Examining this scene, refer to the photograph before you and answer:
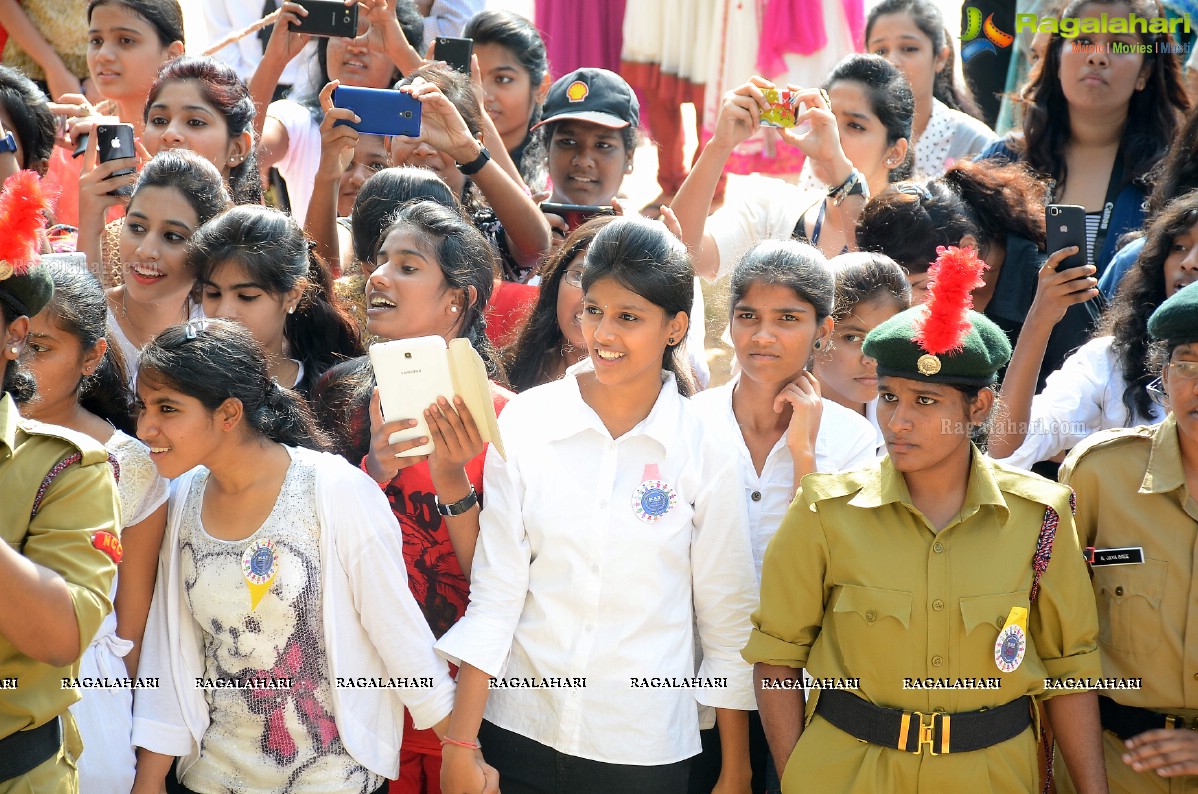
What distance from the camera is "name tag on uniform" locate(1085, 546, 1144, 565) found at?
278cm

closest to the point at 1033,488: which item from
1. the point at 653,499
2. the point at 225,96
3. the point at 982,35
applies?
the point at 653,499

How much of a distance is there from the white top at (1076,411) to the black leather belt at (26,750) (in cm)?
248

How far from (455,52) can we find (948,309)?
9.00 feet

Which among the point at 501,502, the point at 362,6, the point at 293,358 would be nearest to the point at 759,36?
the point at 362,6

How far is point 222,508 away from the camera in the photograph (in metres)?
2.83

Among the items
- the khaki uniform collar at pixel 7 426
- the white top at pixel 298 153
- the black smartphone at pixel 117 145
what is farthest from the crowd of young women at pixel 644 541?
the white top at pixel 298 153

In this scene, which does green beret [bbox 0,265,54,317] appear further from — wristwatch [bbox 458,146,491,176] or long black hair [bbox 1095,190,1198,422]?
long black hair [bbox 1095,190,1198,422]

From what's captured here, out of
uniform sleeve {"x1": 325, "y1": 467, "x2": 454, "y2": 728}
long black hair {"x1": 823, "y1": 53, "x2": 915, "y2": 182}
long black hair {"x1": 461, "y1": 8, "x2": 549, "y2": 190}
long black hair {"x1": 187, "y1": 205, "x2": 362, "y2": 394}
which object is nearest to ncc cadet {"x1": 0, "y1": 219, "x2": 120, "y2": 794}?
uniform sleeve {"x1": 325, "y1": 467, "x2": 454, "y2": 728}

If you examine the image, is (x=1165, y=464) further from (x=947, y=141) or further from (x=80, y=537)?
(x=947, y=141)

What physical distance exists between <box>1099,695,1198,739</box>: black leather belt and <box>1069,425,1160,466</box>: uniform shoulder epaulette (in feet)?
1.77

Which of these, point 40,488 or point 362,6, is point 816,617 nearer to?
point 40,488

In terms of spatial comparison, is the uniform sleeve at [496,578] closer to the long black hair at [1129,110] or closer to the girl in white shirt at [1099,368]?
the girl in white shirt at [1099,368]

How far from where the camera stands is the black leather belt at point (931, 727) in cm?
258

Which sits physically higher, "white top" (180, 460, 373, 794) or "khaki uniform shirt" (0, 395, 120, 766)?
"khaki uniform shirt" (0, 395, 120, 766)
